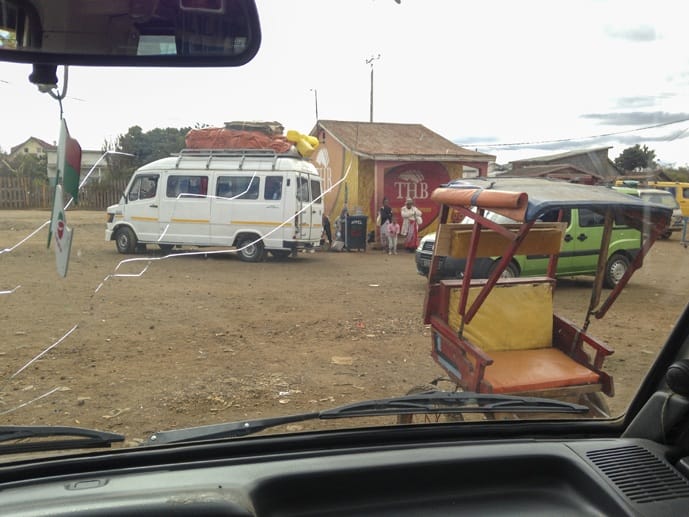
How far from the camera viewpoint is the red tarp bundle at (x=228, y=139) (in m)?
3.02

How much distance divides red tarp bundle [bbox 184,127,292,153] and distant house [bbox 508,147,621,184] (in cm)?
157

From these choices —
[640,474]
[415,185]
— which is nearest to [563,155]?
[640,474]

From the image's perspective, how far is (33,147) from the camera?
247 centimetres

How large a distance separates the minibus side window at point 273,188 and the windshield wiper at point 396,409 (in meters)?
3.39

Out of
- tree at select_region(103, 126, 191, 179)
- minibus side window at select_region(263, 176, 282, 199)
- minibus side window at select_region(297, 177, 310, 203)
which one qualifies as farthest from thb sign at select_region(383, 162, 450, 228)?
tree at select_region(103, 126, 191, 179)

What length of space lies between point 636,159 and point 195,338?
3.91 meters

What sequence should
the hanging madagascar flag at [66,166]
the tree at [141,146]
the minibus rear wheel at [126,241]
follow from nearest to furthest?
the hanging madagascar flag at [66,166] → the tree at [141,146] → the minibus rear wheel at [126,241]

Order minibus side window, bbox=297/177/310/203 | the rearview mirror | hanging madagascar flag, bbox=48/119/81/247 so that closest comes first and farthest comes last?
the rearview mirror → hanging madagascar flag, bbox=48/119/81/247 → minibus side window, bbox=297/177/310/203

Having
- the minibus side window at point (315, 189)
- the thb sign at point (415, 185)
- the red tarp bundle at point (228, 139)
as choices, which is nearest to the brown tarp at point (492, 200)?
the red tarp bundle at point (228, 139)

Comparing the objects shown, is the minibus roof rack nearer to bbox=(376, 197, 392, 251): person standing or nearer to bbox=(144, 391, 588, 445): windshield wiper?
bbox=(144, 391, 588, 445): windshield wiper

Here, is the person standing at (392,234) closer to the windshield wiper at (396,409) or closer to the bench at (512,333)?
the bench at (512,333)

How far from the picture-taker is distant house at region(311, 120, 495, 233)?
3.89 m

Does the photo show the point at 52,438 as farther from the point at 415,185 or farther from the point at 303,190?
the point at 415,185

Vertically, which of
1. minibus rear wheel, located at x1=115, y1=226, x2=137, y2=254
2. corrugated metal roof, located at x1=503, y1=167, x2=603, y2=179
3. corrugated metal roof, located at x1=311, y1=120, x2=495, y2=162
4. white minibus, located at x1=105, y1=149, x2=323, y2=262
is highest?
corrugated metal roof, located at x1=311, y1=120, x2=495, y2=162
